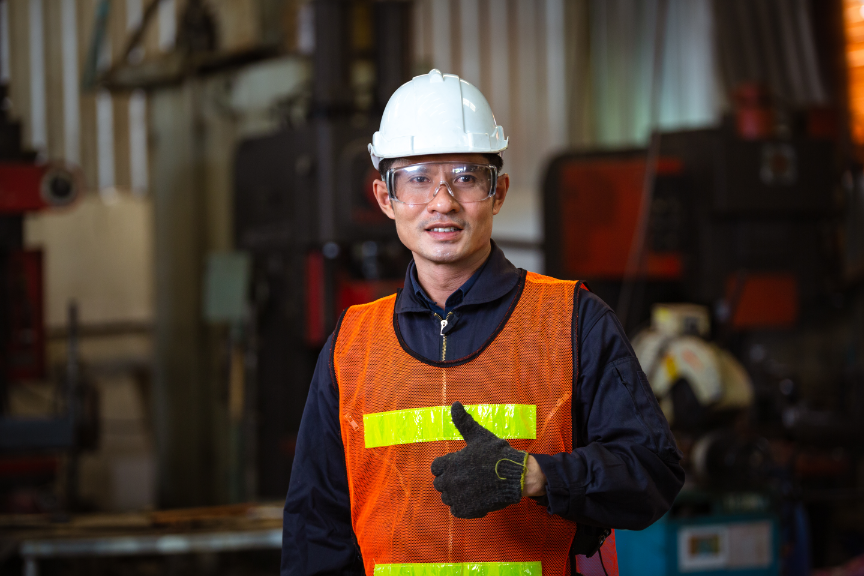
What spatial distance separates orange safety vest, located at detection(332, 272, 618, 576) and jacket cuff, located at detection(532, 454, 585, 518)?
0.51 ft

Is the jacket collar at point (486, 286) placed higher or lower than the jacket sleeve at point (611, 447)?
higher

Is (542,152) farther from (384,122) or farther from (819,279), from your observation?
(384,122)

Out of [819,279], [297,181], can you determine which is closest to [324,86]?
[297,181]

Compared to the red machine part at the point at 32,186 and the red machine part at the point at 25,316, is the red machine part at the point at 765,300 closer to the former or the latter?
the red machine part at the point at 32,186

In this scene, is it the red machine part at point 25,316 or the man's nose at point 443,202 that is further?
the red machine part at point 25,316

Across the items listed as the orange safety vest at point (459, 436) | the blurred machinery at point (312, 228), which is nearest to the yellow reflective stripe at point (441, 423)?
the orange safety vest at point (459, 436)

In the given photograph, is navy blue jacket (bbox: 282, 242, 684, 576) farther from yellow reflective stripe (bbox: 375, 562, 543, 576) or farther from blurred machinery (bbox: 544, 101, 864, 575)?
blurred machinery (bbox: 544, 101, 864, 575)

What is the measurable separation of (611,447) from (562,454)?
89 millimetres

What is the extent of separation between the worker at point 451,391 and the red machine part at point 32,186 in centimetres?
312

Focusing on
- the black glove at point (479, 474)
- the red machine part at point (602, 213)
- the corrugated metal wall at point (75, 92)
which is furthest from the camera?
the corrugated metal wall at point (75, 92)

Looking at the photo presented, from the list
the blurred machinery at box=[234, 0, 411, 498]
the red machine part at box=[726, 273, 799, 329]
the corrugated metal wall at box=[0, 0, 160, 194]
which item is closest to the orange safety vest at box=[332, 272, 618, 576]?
the blurred machinery at box=[234, 0, 411, 498]

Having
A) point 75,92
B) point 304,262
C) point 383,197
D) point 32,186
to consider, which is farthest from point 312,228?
point 75,92

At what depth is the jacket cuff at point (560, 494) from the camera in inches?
49.7

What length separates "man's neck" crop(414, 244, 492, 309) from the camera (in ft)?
5.06
